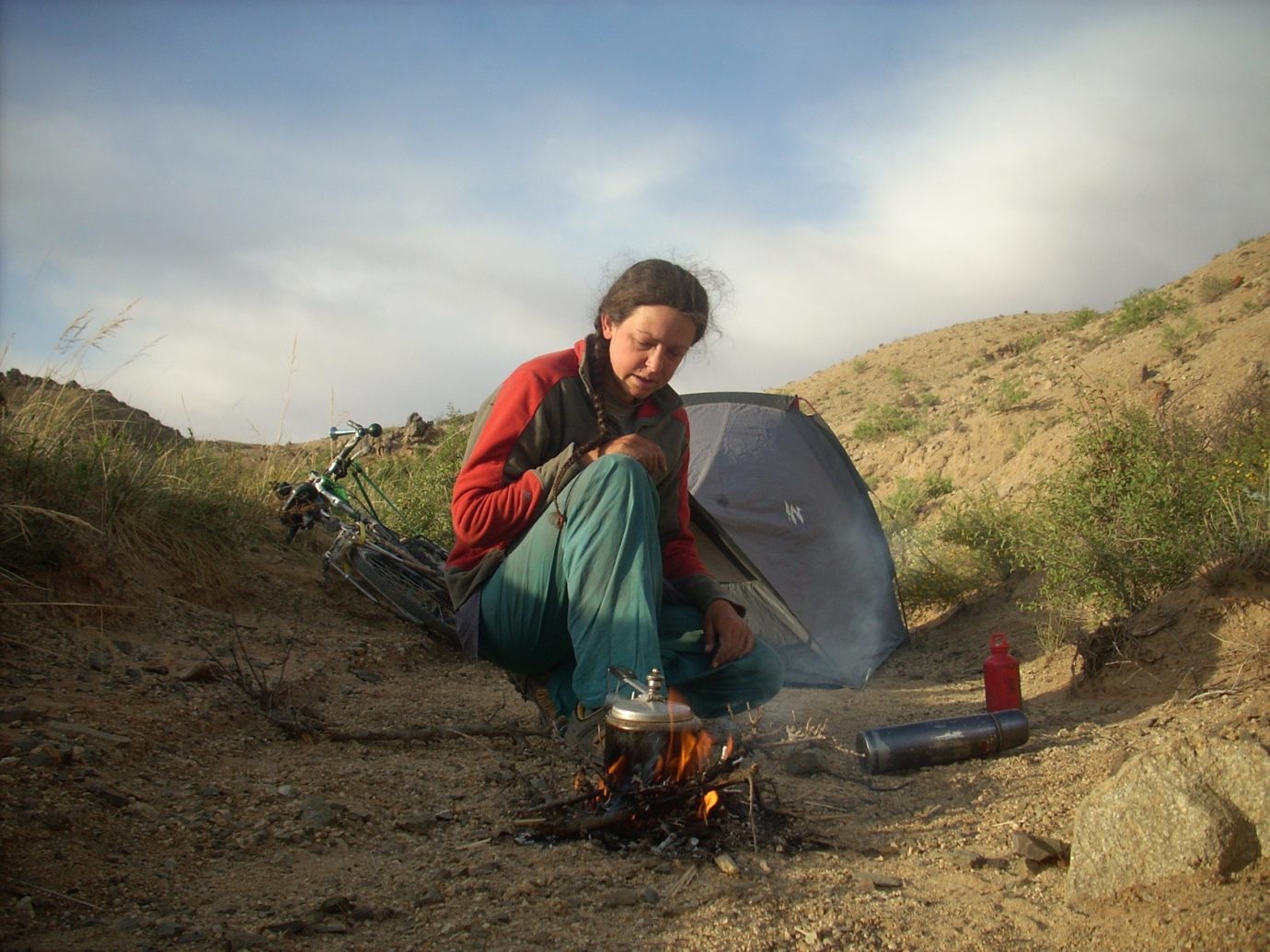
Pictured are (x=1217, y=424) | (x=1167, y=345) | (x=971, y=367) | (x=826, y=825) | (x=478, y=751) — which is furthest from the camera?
(x=971, y=367)

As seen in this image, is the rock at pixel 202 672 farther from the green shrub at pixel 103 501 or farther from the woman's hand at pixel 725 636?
the woman's hand at pixel 725 636

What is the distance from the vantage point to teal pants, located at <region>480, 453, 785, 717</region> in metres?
2.28

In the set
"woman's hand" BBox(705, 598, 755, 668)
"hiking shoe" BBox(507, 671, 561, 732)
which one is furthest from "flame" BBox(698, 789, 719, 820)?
"hiking shoe" BBox(507, 671, 561, 732)

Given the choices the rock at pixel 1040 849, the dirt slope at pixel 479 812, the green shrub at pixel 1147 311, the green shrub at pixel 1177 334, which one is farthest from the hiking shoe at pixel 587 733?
the green shrub at pixel 1147 311

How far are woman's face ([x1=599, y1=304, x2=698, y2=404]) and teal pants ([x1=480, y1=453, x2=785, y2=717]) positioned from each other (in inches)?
18.1

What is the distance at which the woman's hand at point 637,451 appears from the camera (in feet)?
8.30

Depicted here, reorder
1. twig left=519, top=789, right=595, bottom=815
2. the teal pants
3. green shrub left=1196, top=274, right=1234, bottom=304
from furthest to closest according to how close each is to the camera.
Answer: green shrub left=1196, top=274, right=1234, bottom=304 → the teal pants → twig left=519, top=789, right=595, bottom=815

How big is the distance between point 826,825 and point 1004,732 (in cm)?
108

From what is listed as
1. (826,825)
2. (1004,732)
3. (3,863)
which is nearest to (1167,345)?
(1004,732)

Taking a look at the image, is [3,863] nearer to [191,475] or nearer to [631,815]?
[631,815]

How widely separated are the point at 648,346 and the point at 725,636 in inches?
35.3

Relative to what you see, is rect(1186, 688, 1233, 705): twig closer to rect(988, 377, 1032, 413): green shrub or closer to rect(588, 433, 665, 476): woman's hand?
rect(588, 433, 665, 476): woman's hand

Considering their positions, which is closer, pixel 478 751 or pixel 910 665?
pixel 478 751

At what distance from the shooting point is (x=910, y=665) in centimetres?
554
